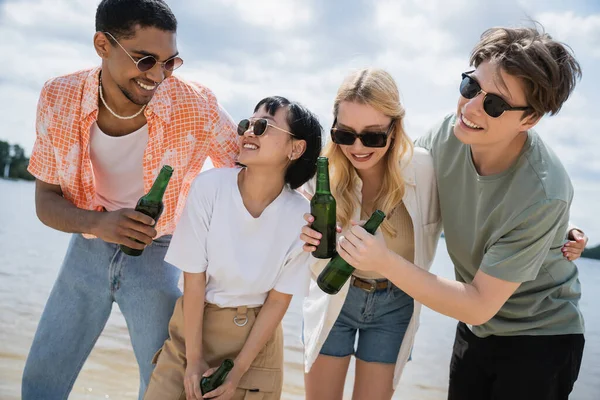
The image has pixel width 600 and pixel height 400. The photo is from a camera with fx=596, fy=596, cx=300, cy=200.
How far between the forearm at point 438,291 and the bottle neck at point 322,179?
54 centimetres

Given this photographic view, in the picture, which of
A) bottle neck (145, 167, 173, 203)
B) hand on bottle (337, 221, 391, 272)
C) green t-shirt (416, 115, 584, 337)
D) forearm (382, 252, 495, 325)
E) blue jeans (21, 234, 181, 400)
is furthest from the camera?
blue jeans (21, 234, 181, 400)

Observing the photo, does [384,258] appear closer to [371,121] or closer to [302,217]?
[302,217]

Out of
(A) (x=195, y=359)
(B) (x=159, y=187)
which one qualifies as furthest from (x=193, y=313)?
(B) (x=159, y=187)

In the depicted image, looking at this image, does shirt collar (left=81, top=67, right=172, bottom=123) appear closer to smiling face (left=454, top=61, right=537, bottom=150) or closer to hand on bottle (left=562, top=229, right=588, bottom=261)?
smiling face (left=454, top=61, right=537, bottom=150)

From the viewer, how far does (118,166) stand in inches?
151

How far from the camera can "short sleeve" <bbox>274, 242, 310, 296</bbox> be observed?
3422 millimetres

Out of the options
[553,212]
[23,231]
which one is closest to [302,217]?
[553,212]

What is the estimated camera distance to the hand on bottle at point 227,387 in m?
3.22

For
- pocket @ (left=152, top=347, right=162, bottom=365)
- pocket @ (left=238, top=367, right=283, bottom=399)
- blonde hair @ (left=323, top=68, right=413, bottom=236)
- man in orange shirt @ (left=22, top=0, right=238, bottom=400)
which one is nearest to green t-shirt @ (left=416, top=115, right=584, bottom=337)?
blonde hair @ (left=323, top=68, right=413, bottom=236)

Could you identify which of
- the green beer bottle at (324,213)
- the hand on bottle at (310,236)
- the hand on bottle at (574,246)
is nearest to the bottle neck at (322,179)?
the green beer bottle at (324,213)

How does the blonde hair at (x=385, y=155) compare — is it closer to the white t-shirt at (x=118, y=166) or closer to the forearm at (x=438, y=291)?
the forearm at (x=438, y=291)

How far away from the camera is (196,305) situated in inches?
132

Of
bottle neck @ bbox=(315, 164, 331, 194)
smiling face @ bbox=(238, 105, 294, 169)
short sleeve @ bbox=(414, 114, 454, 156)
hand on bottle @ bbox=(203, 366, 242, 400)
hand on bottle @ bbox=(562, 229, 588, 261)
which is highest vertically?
short sleeve @ bbox=(414, 114, 454, 156)

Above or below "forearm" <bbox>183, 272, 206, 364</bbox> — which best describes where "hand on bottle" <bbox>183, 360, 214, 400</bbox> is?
below
